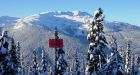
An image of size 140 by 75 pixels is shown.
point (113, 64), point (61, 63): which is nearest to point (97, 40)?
point (113, 64)

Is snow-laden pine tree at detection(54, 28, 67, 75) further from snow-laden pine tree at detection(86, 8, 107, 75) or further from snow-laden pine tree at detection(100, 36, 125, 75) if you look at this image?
snow-laden pine tree at detection(100, 36, 125, 75)

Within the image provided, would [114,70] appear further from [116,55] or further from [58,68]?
[58,68]

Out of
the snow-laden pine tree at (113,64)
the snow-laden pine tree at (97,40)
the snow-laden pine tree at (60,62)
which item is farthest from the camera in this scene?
the snow-laden pine tree at (60,62)

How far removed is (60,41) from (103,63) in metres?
11.1

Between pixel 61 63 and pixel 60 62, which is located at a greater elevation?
pixel 60 62

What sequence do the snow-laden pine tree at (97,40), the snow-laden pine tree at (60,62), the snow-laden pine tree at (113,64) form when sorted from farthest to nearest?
1. the snow-laden pine tree at (60,62)
2. the snow-laden pine tree at (97,40)
3. the snow-laden pine tree at (113,64)

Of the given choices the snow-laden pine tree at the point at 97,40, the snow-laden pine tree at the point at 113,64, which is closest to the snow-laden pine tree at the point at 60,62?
the snow-laden pine tree at the point at 97,40

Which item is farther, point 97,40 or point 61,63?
point 61,63

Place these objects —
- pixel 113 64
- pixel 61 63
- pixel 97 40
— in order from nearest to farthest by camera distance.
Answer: pixel 113 64
pixel 97 40
pixel 61 63

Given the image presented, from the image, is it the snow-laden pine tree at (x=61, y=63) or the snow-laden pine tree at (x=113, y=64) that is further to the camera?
the snow-laden pine tree at (x=61, y=63)

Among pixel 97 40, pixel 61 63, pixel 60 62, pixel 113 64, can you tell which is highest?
pixel 97 40

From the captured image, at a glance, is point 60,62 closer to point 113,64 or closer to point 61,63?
point 61,63

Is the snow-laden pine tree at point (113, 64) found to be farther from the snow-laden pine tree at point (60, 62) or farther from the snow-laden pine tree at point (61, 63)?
the snow-laden pine tree at point (61, 63)

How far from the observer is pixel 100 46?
46812mm
